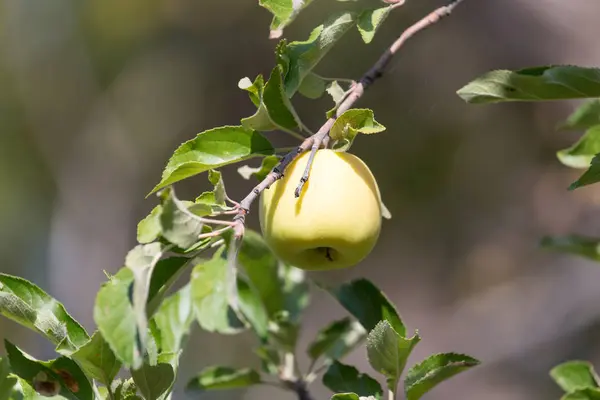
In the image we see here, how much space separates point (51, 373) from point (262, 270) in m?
0.34

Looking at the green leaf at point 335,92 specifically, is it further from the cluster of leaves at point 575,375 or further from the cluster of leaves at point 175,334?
the cluster of leaves at point 575,375

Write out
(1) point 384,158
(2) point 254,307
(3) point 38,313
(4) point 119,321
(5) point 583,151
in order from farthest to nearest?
(1) point 384,158 → (2) point 254,307 → (5) point 583,151 → (3) point 38,313 → (4) point 119,321

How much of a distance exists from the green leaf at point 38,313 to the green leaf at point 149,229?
0.44 ft

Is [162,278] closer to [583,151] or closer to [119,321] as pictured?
[119,321]

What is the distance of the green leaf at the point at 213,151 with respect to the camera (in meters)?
0.58

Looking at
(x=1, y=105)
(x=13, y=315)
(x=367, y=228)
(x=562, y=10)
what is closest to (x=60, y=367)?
(x=13, y=315)

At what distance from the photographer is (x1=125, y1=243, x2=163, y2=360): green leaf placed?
442 mm

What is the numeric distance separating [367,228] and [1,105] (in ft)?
12.0

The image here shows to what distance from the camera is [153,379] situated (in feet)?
1.85

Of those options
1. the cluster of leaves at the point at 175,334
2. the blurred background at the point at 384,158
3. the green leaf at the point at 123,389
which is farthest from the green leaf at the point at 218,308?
the blurred background at the point at 384,158

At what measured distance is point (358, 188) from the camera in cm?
59

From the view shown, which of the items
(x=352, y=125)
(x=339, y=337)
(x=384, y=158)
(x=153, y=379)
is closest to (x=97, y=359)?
(x=153, y=379)

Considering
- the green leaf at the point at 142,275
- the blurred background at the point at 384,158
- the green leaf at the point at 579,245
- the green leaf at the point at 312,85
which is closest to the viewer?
the green leaf at the point at 142,275

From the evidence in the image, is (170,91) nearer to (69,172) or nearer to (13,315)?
(69,172)
